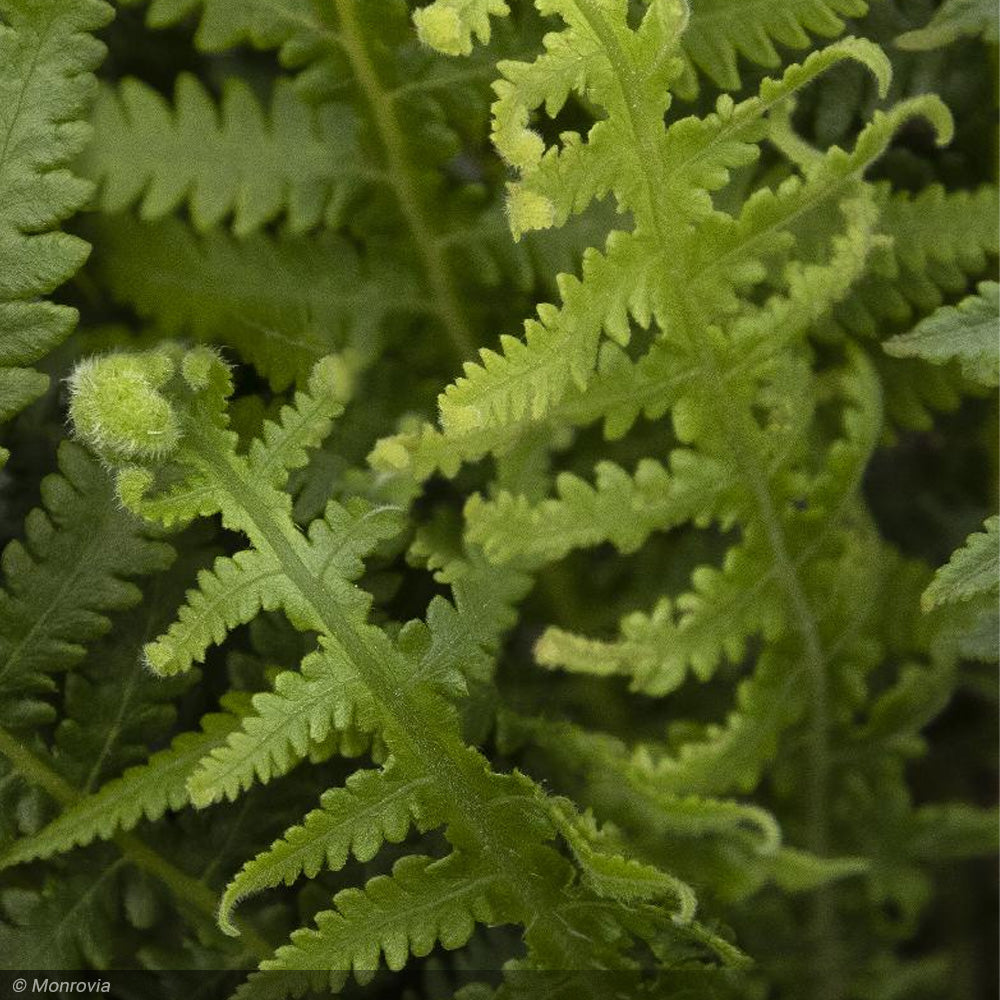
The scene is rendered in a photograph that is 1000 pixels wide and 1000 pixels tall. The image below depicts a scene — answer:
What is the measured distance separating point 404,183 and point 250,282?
0.39 ft

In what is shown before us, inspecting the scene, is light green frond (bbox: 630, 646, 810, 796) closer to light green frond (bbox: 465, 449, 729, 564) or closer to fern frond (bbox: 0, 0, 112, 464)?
light green frond (bbox: 465, 449, 729, 564)

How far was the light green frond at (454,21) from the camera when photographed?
0.60 metres

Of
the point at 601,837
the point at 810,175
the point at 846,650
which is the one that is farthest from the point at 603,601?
the point at 810,175

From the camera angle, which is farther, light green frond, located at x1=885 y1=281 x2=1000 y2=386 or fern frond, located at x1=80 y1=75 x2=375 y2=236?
fern frond, located at x1=80 y1=75 x2=375 y2=236

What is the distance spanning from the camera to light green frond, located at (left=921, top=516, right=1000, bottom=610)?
0.68 metres

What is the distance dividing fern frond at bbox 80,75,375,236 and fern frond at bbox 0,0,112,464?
0.15 metres

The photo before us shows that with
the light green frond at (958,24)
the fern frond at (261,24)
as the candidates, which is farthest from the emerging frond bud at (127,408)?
the light green frond at (958,24)

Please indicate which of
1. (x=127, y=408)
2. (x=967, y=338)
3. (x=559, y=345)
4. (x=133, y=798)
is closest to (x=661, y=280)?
(x=559, y=345)

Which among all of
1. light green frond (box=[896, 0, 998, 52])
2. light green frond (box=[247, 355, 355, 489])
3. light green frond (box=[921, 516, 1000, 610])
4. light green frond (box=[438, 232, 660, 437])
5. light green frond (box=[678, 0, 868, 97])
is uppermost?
light green frond (box=[678, 0, 868, 97])

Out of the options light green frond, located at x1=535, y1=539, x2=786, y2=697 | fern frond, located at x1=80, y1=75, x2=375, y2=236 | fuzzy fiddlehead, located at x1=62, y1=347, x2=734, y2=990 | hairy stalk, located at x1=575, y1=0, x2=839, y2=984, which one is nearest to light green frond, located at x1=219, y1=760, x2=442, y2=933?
fuzzy fiddlehead, located at x1=62, y1=347, x2=734, y2=990

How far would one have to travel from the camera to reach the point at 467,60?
0.80 m

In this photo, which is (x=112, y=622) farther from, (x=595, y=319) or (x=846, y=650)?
(x=846, y=650)

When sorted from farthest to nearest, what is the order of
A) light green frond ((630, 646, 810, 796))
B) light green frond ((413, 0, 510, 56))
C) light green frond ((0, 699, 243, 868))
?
light green frond ((630, 646, 810, 796)) < light green frond ((0, 699, 243, 868)) < light green frond ((413, 0, 510, 56))

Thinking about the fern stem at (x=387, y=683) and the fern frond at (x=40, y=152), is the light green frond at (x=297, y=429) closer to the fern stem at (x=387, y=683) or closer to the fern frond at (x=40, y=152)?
the fern stem at (x=387, y=683)
